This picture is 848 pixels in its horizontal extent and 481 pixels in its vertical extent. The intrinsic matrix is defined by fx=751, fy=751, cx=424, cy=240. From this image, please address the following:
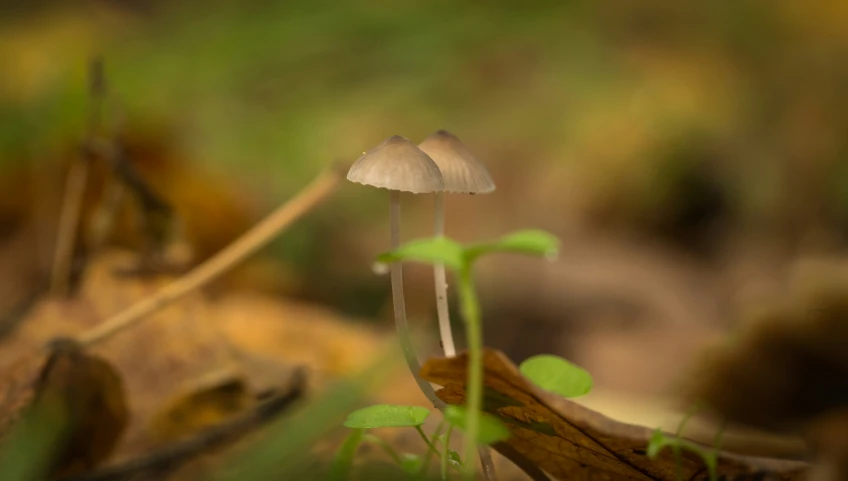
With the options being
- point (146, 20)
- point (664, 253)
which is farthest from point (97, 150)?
point (146, 20)

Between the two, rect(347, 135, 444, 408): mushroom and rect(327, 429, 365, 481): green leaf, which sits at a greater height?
rect(347, 135, 444, 408): mushroom

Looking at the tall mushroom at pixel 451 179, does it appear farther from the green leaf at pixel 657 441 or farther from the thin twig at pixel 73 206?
the thin twig at pixel 73 206

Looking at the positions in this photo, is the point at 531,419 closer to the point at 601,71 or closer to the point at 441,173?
the point at 441,173

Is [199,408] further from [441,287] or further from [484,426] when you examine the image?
[484,426]

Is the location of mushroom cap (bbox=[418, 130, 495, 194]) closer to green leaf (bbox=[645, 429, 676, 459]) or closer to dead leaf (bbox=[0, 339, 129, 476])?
green leaf (bbox=[645, 429, 676, 459])

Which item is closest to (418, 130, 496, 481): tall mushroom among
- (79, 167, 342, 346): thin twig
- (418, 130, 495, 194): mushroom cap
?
(418, 130, 495, 194): mushroom cap

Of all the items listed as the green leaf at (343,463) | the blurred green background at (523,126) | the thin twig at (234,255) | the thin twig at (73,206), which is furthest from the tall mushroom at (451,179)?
the blurred green background at (523,126)

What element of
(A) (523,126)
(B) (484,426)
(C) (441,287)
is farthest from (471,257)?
(A) (523,126)
